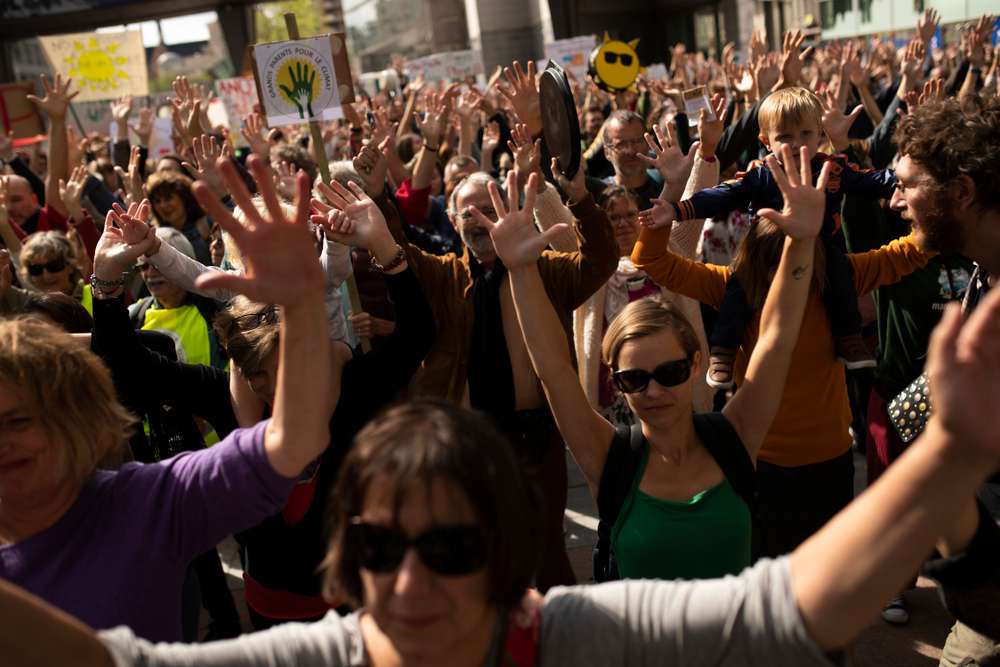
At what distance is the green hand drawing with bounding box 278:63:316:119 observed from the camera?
5105mm

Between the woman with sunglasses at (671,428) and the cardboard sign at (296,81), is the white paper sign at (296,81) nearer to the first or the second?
the cardboard sign at (296,81)

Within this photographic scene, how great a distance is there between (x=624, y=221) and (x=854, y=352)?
1.69 meters

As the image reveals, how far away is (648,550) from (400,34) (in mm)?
65623

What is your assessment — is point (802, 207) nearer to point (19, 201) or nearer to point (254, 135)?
point (254, 135)

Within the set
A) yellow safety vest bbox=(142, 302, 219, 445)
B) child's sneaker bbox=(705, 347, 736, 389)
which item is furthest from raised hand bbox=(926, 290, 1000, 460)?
yellow safety vest bbox=(142, 302, 219, 445)

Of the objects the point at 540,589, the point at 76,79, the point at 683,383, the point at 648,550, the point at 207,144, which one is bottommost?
the point at 540,589

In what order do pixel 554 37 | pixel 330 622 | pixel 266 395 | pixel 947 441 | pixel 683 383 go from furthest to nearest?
pixel 554 37
pixel 266 395
pixel 683 383
pixel 330 622
pixel 947 441

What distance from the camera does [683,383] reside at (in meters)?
2.60

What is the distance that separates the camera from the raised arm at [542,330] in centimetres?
248

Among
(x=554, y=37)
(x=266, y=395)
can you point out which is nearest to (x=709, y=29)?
(x=554, y=37)

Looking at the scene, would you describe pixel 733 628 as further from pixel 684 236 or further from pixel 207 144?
pixel 207 144

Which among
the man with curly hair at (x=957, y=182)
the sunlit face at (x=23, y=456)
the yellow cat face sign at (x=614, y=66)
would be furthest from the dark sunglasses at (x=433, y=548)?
the yellow cat face sign at (x=614, y=66)

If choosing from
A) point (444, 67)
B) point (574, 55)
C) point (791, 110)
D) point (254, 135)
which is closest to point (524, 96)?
point (791, 110)

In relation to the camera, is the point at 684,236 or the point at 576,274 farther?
the point at 684,236
